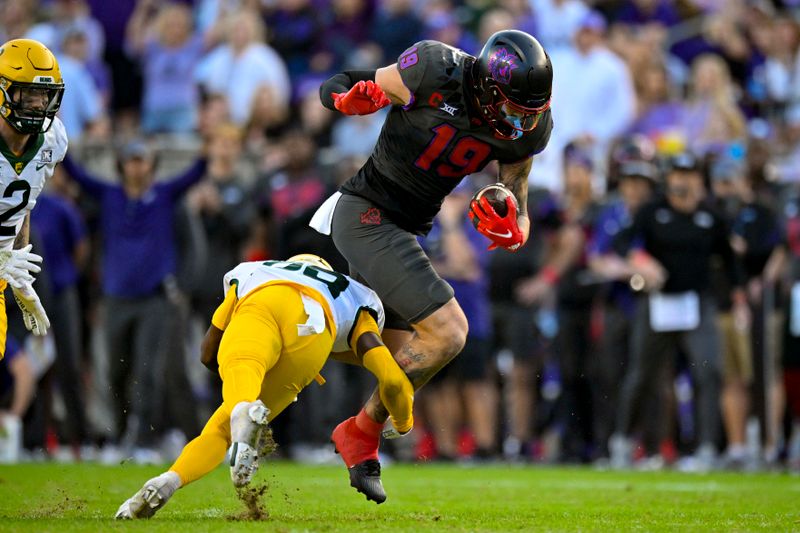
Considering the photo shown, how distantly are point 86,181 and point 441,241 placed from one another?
129 inches

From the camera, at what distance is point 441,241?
508 inches

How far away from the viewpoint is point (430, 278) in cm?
742

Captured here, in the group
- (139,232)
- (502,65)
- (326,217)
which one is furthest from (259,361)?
(139,232)

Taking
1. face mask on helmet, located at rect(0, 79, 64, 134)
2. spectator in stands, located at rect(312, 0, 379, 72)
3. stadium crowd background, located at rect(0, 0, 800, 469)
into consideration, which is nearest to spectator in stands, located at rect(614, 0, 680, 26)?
stadium crowd background, located at rect(0, 0, 800, 469)

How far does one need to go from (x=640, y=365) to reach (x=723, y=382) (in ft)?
2.82

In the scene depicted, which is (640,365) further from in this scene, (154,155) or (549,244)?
(154,155)

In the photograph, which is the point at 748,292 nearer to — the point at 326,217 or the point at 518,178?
the point at 518,178

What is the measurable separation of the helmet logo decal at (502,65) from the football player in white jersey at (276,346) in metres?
1.31

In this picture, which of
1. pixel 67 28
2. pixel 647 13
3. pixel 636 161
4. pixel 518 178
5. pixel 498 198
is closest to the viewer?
pixel 498 198

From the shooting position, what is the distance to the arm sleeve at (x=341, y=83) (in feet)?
25.0

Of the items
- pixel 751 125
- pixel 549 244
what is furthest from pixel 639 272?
pixel 751 125

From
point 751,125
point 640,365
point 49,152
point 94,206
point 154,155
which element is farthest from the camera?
point 751,125

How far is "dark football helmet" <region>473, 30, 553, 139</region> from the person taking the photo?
7184mm

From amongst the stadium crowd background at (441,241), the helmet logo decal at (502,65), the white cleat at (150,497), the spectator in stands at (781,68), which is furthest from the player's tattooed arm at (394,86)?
the spectator in stands at (781,68)
